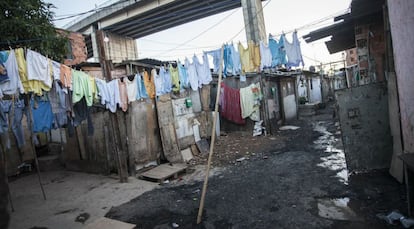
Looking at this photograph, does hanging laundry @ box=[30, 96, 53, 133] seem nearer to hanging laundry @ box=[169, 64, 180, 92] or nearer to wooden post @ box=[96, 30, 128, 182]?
wooden post @ box=[96, 30, 128, 182]

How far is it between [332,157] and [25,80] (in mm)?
7759

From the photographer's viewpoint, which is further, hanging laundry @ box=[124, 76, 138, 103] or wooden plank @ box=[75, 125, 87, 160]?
wooden plank @ box=[75, 125, 87, 160]

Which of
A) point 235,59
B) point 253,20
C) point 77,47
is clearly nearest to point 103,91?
point 235,59

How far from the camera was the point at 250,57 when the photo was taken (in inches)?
347

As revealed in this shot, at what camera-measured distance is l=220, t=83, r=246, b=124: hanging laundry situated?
1248 centimetres

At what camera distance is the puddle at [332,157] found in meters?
5.79

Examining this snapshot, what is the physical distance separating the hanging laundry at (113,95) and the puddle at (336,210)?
557 cm

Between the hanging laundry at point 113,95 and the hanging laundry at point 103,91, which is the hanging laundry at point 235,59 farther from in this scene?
the hanging laundry at point 103,91

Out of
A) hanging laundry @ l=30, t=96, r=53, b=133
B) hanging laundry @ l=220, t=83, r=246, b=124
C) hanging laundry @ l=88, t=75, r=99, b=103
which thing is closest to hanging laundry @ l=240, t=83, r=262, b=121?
hanging laundry @ l=220, t=83, r=246, b=124

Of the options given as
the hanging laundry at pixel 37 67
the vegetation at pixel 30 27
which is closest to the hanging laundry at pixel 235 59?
A: the vegetation at pixel 30 27

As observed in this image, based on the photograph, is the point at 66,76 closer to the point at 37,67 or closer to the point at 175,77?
the point at 37,67

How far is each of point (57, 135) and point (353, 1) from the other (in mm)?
12172

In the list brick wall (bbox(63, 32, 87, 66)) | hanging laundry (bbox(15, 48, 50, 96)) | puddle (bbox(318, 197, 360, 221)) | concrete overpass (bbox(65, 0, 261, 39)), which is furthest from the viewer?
concrete overpass (bbox(65, 0, 261, 39))

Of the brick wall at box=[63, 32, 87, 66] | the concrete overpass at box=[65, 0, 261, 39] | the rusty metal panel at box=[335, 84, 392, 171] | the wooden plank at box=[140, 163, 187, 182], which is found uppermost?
the concrete overpass at box=[65, 0, 261, 39]
